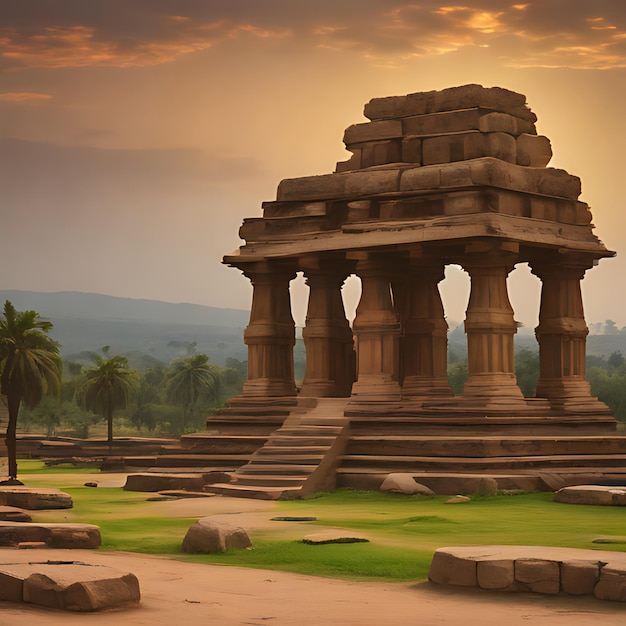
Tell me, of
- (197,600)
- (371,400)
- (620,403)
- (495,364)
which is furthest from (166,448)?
(620,403)

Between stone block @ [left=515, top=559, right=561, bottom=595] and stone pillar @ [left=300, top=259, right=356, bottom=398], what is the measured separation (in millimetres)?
18851

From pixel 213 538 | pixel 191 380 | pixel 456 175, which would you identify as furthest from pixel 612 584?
pixel 191 380

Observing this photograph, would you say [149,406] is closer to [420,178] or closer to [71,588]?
[420,178]

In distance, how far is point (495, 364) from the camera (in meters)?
28.0

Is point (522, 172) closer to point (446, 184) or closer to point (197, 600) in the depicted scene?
point (446, 184)

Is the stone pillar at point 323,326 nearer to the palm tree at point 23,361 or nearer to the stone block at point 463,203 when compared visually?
the stone block at point 463,203

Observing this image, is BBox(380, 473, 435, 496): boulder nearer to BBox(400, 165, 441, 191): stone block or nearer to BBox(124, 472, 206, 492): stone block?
BBox(124, 472, 206, 492): stone block

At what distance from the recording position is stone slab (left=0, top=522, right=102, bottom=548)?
15727 mm

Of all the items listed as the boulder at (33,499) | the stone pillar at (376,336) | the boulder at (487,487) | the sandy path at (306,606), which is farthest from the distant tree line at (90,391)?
the sandy path at (306,606)

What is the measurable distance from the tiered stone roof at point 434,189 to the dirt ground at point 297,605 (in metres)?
14.6

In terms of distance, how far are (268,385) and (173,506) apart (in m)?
9.69

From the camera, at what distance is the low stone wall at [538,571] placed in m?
12.1

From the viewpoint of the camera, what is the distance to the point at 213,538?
51.2 ft

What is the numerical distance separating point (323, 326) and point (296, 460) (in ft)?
20.0
